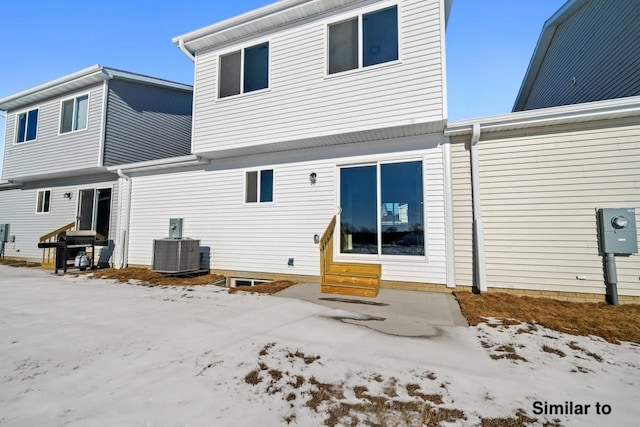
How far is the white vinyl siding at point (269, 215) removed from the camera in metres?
5.44

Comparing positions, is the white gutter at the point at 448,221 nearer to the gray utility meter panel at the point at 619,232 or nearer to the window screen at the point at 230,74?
the gray utility meter panel at the point at 619,232

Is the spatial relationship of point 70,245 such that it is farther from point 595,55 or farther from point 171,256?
point 595,55

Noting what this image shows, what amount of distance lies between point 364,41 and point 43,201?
12.9 m

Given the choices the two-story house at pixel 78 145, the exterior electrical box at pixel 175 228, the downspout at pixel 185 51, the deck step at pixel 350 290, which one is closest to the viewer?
the deck step at pixel 350 290

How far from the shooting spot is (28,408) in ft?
6.23

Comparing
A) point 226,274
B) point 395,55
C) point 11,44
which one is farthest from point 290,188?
point 11,44

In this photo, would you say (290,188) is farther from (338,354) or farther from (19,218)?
(19,218)

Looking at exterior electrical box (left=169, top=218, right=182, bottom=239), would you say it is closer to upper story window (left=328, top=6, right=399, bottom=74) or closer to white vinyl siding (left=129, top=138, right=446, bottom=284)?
white vinyl siding (left=129, top=138, right=446, bottom=284)

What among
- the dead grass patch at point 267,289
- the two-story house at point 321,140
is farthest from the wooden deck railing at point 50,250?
the dead grass patch at point 267,289

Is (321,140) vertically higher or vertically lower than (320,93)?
lower

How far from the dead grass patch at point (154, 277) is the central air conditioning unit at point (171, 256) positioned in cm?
26

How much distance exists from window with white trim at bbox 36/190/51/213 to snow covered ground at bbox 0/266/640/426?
30.2 ft

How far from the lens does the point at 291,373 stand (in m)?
2.37

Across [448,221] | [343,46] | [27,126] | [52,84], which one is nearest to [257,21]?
[343,46]
